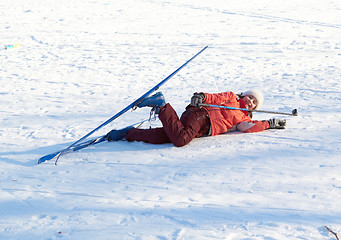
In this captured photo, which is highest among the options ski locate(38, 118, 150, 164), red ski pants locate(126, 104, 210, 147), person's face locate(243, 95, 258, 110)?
person's face locate(243, 95, 258, 110)

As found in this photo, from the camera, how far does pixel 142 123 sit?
507 cm

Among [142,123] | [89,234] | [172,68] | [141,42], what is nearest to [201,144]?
[142,123]

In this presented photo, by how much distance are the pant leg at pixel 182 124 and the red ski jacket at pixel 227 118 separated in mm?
111

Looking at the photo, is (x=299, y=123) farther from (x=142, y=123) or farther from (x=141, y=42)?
(x=141, y=42)

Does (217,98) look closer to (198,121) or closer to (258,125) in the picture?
(198,121)

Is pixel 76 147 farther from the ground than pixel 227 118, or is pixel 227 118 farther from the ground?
pixel 227 118

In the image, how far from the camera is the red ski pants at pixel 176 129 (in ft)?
13.2

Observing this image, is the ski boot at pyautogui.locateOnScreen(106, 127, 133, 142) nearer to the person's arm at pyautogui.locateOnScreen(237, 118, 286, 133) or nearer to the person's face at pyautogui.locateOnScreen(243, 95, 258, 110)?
the person's arm at pyautogui.locateOnScreen(237, 118, 286, 133)

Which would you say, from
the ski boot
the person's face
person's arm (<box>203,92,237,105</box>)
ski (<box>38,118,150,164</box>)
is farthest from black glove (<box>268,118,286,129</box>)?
ski (<box>38,118,150,164</box>)

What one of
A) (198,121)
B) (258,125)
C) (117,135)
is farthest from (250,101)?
(117,135)

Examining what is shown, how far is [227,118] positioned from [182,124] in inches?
20.6

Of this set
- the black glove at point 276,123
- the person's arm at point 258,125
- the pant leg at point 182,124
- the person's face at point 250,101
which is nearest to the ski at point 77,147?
the pant leg at point 182,124

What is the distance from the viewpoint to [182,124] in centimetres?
417

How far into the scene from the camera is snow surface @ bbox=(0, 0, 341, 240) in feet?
8.98
